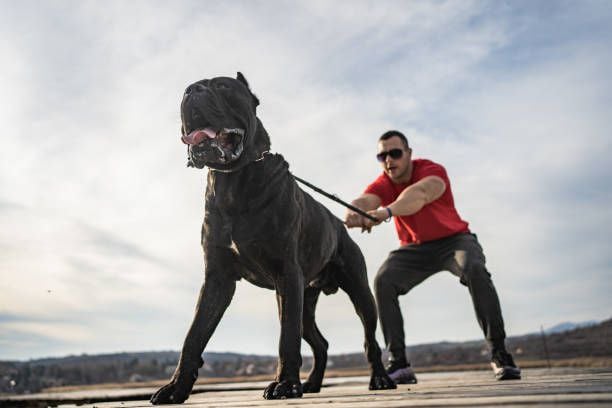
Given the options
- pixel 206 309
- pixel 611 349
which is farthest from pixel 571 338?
pixel 206 309

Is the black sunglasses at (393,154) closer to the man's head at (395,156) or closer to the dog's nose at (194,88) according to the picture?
the man's head at (395,156)

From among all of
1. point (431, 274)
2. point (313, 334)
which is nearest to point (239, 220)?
point (313, 334)

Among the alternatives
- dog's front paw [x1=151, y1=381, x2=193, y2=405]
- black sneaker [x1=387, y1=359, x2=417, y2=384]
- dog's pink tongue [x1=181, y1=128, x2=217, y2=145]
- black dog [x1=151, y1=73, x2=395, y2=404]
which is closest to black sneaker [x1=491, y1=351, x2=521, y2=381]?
black sneaker [x1=387, y1=359, x2=417, y2=384]

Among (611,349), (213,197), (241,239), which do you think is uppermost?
(213,197)

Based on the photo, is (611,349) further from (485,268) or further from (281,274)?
(281,274)

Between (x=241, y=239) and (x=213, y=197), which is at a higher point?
(x=213, y=197)

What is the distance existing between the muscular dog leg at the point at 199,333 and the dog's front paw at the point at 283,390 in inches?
18.3

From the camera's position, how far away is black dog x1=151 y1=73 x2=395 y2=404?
3141mm

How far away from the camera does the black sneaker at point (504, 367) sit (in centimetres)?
436

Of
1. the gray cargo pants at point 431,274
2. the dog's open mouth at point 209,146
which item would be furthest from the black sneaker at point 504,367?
the dog's open mouth at point 209,146

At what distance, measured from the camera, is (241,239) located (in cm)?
327

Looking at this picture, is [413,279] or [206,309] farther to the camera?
[413,279]

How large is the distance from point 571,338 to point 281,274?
21.9m

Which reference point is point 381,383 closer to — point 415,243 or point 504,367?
point 504,367
